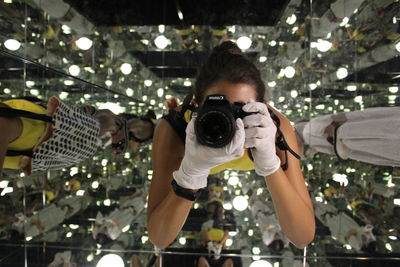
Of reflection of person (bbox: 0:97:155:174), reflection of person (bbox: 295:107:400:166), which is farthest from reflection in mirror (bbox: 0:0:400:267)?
reflection of person (bbox: 0:97:155:174)

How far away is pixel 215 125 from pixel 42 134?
1.75ft

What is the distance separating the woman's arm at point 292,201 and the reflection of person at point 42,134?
1.92ft

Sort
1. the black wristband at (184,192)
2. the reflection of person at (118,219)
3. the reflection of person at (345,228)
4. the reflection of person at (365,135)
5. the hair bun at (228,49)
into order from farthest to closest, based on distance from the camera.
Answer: the reflection of person at (118,219) < the reflection of person at (345,228) < the reflection of person at (365,135) < the hair bun at (228,49) < the black wristband at (184,192)

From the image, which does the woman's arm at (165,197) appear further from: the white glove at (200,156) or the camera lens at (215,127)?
the camera lens at (215,127)

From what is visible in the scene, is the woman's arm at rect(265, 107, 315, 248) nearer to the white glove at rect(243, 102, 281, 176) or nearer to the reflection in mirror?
the white glove at rect(243, 102, 281, 176)

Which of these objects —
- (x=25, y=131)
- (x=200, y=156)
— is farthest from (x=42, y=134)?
(x=200, y=156)

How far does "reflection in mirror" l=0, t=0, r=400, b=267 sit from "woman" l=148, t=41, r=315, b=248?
36 cm

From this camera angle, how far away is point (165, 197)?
69cm

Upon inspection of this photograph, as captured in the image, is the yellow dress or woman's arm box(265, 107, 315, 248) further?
the yellow dress

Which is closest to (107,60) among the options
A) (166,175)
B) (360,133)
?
(166,175)

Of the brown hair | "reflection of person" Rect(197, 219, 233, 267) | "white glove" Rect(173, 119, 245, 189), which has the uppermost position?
the brown hair

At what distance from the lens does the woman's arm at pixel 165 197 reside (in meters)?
0.65

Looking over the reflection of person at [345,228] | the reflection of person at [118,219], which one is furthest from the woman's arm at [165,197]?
the reflection of person at [345,228]

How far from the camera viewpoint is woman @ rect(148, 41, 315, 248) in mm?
541
